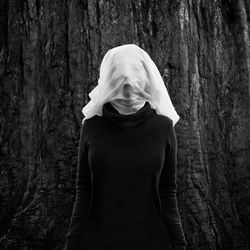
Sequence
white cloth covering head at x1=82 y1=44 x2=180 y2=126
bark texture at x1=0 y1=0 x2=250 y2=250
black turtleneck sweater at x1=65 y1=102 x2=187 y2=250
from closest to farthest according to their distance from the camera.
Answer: black turtleneck sweater at x1=65 y1=102 x2=187 y2=250
white cloth covering head at x1=82 y1=44 x2=180 y2=126
bark texture at x1=0 y1=0 x2=250 y2=250

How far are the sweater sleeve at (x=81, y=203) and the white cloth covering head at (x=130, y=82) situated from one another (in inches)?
8.8

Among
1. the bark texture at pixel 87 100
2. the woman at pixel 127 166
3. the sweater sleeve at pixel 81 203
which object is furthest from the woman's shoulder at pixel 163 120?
the bark texture at pixel 87 100

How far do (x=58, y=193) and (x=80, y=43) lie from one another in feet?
4.47

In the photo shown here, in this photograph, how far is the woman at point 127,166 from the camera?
6.73 ft

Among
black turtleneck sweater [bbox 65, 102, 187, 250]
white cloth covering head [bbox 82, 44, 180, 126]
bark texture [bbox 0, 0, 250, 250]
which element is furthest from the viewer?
bark texture [bbox 0, 0, 250, 250]

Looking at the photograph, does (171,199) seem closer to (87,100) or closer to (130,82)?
(130,82)

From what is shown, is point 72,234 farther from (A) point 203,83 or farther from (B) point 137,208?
(A) point 203,83

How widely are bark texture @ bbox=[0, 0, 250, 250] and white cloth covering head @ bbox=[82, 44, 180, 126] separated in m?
1.29

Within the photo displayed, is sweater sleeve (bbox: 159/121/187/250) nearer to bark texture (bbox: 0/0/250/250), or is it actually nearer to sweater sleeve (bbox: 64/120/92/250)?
sweater sleeve (bbox: 64/120/92/250)

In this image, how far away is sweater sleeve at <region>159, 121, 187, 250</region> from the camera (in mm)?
A: 2082

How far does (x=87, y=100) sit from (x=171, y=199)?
1593mm

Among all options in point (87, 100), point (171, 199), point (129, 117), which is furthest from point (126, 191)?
point (87, 100)

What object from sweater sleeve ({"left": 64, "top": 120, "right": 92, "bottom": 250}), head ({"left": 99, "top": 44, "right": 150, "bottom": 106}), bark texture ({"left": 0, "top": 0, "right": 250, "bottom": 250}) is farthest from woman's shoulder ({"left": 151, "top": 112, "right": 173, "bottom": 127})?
bark texture ({"left": 0, "top": 0, "right": 250, "bottom": 250})

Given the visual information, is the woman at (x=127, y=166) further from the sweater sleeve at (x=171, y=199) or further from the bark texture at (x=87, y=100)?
the bark texture at (x=87, y=100)
